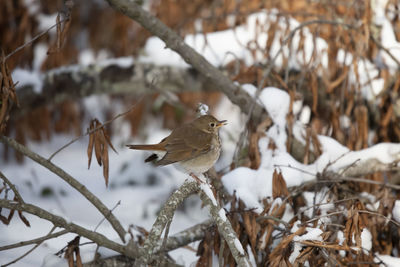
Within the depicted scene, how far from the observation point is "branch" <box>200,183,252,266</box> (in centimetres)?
236

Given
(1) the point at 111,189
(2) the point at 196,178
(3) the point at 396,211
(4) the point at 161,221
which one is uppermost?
(1) the point at 111,189

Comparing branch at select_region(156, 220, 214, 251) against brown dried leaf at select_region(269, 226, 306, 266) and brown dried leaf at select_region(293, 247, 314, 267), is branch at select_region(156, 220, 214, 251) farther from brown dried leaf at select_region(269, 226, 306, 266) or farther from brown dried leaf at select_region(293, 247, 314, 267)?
brown dried leaf at select_region(293, 247, 314, 267)

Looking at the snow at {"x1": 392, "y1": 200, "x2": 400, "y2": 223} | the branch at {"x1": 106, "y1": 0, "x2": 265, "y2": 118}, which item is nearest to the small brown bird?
the branch at {"x1": 106, "y1": 0, "x2": 265, "y2": 118}

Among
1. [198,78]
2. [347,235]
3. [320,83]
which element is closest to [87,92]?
[198,78]

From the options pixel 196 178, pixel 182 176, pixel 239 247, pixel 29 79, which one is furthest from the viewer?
pixel 182 176

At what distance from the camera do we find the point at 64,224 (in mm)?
2734

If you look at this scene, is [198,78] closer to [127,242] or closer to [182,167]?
[182,167]

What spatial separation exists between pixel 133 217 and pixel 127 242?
6.63ft

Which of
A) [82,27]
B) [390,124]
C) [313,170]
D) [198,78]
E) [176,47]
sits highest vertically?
[82,27]

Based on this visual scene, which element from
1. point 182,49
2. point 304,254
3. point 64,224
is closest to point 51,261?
point 64,224

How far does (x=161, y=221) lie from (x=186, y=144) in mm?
792

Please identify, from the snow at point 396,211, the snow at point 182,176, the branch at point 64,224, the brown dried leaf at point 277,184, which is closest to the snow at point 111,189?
the snow at point 182,176

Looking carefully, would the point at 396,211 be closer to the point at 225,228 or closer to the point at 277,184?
the point at 277,184

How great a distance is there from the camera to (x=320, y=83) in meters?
4.38
